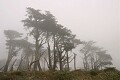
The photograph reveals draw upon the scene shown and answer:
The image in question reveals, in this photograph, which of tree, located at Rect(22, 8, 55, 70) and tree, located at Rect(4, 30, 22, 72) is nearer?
tree, located at Rect(22, 8, 55, 70)

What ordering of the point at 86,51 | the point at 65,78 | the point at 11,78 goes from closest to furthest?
the point at 11,78 → the point at 65,78 → the point at 86,51

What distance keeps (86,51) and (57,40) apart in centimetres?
2309

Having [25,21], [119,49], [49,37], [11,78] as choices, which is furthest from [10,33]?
[119,49]

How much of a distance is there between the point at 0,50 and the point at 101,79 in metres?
74.7

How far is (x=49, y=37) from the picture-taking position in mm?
30812

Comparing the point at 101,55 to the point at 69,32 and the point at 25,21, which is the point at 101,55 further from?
the point at 25,21

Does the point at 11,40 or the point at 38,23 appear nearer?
the point at 38,23

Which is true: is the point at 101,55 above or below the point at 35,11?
below

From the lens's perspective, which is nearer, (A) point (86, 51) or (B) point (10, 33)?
(B) point (10, 33)

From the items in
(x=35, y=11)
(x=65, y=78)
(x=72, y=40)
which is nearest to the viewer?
(x=65, y=78)

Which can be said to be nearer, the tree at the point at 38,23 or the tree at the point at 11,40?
the tree at the point at 38,23

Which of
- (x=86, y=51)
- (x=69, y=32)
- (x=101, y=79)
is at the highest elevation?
(x=69, y=32)

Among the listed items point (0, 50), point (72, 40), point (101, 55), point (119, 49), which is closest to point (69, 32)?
point (72, 40)

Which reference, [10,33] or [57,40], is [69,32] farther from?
[10,33]
